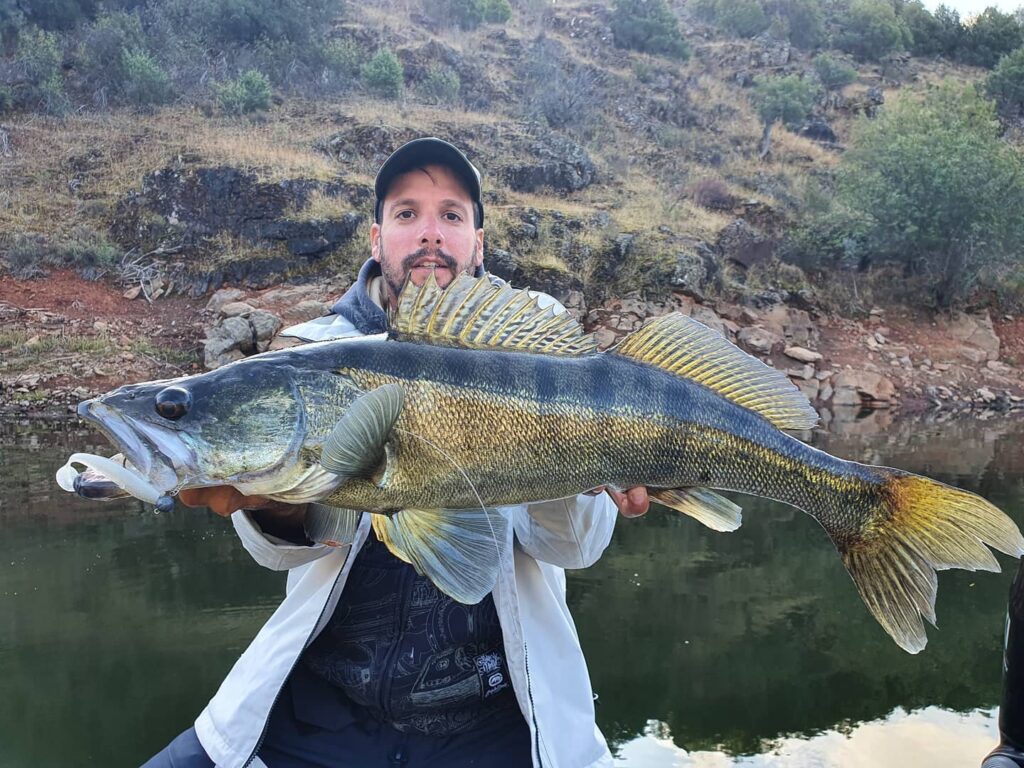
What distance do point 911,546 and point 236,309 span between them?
16.3 m

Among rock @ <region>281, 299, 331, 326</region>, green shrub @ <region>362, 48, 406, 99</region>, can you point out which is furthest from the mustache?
green shrub @ <region>362, 48, 406, 99</region>

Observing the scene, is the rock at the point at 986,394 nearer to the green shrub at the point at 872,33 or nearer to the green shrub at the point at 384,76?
the green shrub at the point at 384,76

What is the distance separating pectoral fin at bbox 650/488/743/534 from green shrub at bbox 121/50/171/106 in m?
26.1

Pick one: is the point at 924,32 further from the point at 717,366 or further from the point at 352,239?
the point at 717,366

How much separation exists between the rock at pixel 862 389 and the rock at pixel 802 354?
0.70 metres

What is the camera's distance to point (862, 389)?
19609mm

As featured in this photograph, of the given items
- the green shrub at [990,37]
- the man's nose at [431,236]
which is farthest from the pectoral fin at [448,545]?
the green shrub at [990,37]

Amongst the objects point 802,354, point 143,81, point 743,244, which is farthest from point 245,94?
point 802,354

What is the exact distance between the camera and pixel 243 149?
2141cm

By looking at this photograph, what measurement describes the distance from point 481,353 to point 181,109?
2544 centimetres

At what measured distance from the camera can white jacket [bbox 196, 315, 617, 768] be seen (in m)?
2.62

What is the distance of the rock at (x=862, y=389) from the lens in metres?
19.3

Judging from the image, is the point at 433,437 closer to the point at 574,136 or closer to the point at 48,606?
the point at 48,606

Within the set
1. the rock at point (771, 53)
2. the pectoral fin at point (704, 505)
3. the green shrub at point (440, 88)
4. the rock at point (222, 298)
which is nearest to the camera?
the pectoral fin at point (704, 505)
